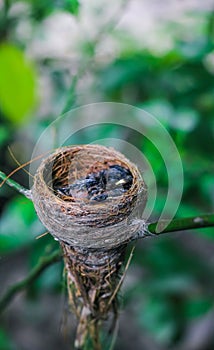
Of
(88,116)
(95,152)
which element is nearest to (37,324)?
(88,116)

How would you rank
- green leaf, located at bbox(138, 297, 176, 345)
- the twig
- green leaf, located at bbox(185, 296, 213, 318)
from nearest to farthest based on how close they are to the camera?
the twig < green leaf, located at bbox(185, 296, 213, 318) < green leaf, located at bbox(138, 297, 176, 345)

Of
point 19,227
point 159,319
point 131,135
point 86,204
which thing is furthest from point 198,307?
point 86,204

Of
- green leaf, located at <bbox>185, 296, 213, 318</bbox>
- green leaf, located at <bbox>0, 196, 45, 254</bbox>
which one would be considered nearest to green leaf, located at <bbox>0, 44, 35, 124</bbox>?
green leaf, located at <bbox>0, 196, 45, 254</bbox>

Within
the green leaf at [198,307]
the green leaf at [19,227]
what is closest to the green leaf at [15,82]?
the green leaf at [19,227]

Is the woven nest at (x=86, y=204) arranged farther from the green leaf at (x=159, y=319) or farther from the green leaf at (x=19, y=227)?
the green leaf at (x=159, y=319)

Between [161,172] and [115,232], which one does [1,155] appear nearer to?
[161,172]

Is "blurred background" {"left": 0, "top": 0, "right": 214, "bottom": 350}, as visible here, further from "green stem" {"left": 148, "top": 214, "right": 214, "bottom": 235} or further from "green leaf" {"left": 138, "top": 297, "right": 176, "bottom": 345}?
"green stem" {"left": 148, "top": 214, "right": 214, "bottom": 235}

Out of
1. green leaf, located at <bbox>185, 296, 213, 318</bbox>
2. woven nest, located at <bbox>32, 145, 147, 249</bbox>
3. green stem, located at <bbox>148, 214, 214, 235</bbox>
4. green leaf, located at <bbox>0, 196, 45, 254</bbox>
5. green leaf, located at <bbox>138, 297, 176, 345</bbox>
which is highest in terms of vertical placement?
woven nest, located at <bbox>32, 145, 147, 249</bbox>

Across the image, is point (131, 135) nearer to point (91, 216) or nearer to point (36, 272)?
point (36, 272)

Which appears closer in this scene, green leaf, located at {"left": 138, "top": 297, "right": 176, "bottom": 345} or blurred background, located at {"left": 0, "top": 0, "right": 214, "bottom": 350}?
blurred background, located at {"left": 0, "top": 0, "right": 214, "bottom": 350}
